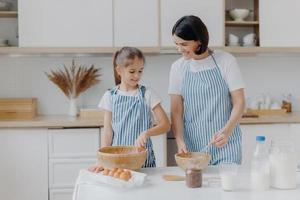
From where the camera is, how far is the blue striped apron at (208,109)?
86.6 inches

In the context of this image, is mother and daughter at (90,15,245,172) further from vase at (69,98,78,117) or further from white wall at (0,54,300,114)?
white wall at (0,54,300,114)

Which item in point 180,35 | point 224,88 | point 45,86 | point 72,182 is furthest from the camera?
point 45,86

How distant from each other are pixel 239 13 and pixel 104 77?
47.1 inches

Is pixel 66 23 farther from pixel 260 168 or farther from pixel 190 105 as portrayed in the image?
pixel 260 168

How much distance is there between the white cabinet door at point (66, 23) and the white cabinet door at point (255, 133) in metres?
1.20

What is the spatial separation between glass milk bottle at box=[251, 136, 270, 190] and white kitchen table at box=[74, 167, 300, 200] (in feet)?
0.09

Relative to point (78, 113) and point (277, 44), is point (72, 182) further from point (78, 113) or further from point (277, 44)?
point (277, 44)

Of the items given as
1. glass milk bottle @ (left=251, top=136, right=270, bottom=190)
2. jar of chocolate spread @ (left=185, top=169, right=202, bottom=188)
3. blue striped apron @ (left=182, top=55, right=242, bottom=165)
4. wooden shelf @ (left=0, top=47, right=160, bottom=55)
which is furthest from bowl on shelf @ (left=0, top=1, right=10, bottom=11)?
glass milk bottle @ (left=251, top=136, right=270, bottom=190)

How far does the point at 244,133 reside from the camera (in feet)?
11.0

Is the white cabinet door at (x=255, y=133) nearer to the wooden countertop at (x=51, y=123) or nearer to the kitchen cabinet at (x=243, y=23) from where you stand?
the kitchen cabinet at (x=243, y=23)

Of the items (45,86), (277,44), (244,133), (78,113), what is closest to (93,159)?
(78,113)

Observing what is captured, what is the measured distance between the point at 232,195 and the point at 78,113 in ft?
7.50

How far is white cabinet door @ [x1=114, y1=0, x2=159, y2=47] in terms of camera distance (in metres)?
3.43

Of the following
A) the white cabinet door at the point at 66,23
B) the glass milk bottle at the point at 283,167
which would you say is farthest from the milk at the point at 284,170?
the white cabinet door at the point at 66,23
